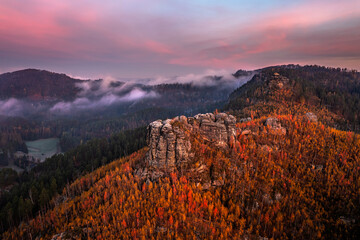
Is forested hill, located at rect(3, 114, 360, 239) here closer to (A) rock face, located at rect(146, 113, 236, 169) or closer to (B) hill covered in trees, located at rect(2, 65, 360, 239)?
(B) hill covered in trees, located at rect(2, 65, 360, 239)

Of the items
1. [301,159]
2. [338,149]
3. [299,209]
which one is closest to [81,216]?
[299,209]

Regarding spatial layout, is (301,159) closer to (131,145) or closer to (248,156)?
(248,156)

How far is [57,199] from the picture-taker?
109875mm

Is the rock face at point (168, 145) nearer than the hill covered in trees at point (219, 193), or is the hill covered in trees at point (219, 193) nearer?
the hill covered in trees at point (219, 193)

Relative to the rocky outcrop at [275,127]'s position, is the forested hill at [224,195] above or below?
below

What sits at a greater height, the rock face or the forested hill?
the rock face

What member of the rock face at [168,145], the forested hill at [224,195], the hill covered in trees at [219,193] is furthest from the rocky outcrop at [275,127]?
the rock face at [168,145]

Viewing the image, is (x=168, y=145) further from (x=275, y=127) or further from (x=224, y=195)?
(x=275, y=127)

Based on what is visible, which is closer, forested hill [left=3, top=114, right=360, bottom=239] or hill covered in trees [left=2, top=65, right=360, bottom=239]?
forested hill [left=3, top=114, right=360, bottom=239]

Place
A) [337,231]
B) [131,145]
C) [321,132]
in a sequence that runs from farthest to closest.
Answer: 1. [131,145]
2. [321,132]
3. [337,231]

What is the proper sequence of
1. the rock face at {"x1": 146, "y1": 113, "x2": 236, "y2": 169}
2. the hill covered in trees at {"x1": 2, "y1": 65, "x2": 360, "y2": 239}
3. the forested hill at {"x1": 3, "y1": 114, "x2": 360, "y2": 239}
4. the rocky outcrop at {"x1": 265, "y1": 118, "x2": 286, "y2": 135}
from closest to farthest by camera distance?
the forested hill at {"x1": 3, "y1": 114, "x2": 360, "y2": 239}
the hill covered in trees at {"x1": 2, "y1": 65, "x2": 360, "y2": 239}
the rock face at {"x1": 146, "y1": 113, "x2": 236, "y2": 169}
the rocky outcrop at {"x1": 265, "y1": 118, "x2": 286, "y2": 135}

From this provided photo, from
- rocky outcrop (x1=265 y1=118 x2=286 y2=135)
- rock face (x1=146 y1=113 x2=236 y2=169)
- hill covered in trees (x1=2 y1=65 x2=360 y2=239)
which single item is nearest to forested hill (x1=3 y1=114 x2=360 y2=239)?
hill covered in trees (x1=2 y1=65 x2=360 y2=239)

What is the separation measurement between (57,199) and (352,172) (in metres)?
171

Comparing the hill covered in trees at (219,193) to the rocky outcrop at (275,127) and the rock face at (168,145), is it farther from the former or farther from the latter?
the rocky outcrop at (275,127)
